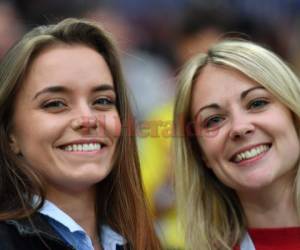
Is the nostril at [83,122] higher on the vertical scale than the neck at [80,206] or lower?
higher

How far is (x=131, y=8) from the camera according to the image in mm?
3609

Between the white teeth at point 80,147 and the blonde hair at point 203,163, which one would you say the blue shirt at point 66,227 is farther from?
the blonde hair at point 203,163

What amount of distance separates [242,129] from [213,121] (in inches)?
5.5

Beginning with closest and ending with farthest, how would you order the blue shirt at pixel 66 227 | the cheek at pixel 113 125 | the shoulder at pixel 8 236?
1. the shoulder at pixel 8 236
2. the blue shirt at pixel 66 227
3. the cheek at pixel 113 125

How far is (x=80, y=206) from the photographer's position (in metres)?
1.98

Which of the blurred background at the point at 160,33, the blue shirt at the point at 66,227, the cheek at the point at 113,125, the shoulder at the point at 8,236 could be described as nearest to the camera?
the shoulder at the point at 8,236

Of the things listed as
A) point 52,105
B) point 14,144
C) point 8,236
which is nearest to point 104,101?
point 52,105

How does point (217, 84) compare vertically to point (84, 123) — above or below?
above

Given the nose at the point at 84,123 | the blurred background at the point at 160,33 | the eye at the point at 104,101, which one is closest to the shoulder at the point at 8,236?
the nose at the point at 84,123

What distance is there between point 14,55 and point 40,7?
1504mm

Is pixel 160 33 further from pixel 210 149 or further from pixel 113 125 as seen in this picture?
pixel 113 125

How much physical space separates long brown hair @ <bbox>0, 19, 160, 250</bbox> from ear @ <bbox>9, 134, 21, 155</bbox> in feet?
0.04

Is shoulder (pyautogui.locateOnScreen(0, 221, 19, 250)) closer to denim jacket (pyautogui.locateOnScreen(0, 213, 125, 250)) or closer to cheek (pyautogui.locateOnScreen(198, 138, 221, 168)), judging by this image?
denim jacket (pyautogui.locateOnScreen(0, 213, 125, 250))

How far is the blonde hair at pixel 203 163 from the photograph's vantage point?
213 cm
